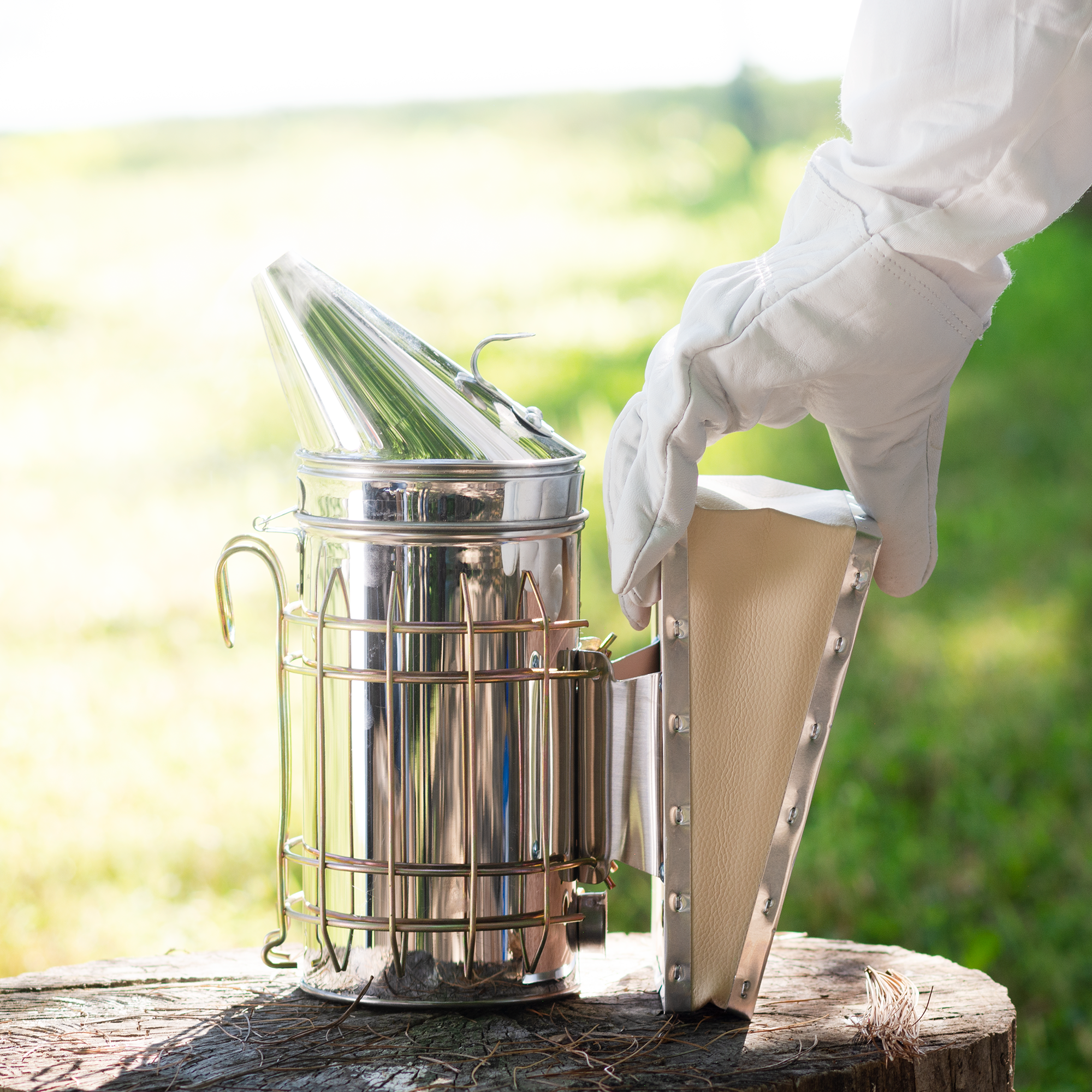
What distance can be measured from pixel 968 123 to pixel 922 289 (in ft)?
0.51

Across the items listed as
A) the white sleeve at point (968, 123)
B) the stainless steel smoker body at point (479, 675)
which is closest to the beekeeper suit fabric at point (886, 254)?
the white sleeve at point (968, 123)

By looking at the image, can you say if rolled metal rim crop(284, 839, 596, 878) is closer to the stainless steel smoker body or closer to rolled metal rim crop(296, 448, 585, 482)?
the stainless steel smoker body

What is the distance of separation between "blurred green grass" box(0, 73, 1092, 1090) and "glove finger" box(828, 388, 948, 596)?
0.67 metres

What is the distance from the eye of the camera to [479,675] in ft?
4.65

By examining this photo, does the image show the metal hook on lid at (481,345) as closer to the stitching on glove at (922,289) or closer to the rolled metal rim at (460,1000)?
the stitching on glove at (922,289)

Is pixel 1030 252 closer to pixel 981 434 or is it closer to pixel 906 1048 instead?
pixel 981 434

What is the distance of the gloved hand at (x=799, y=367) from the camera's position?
1.29 meters

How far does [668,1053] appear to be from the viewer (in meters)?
1.38

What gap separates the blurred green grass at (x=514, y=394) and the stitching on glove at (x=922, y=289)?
651 mm

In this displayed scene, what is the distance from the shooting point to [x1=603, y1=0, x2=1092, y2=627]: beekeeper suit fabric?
1.23m

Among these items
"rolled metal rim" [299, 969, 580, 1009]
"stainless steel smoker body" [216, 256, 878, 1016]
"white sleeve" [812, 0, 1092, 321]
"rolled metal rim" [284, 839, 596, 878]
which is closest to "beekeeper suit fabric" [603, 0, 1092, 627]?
"white sleeve" [812, 0, 1092, 321]

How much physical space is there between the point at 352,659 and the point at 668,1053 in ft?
1.71

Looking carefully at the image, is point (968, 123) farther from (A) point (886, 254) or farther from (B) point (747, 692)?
(B) point (747, 692)

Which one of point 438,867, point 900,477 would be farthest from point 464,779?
point 900,477
